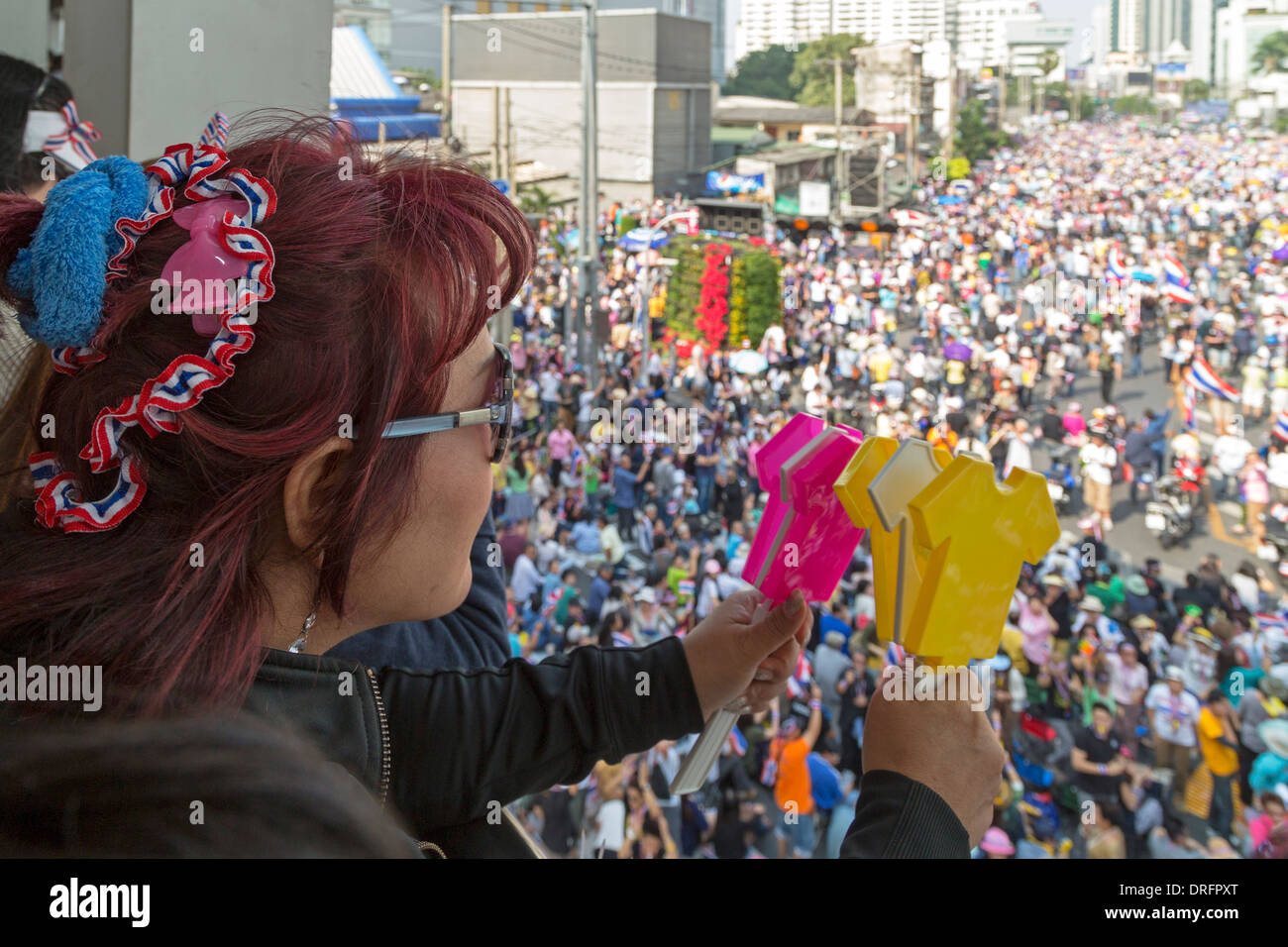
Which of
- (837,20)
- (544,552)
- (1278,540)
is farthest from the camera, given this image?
(837,20)

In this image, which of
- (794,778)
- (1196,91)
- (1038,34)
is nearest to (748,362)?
(794,778)

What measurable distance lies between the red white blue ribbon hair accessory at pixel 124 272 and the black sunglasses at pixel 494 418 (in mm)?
100

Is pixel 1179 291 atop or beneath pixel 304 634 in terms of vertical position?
atop

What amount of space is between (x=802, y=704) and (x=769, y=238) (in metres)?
12.2

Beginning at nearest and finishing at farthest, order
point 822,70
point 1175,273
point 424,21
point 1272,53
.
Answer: point 1175,273 < point 1272,53 < point 822,70 < point 424,21

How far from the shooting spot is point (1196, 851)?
12.2 ft

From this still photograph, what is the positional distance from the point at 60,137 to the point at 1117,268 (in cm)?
1339

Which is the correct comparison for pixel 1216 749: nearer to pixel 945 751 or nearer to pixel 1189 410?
pixel 945 751

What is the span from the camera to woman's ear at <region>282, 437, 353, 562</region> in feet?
1.98

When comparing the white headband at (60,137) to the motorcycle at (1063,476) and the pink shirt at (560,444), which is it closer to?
the pink shirt at (560,444)

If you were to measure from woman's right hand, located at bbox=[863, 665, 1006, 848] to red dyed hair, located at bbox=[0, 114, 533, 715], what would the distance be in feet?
1.08

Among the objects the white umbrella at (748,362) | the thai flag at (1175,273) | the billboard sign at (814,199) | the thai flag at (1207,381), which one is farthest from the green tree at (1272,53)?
the white umbrella at (748,362)

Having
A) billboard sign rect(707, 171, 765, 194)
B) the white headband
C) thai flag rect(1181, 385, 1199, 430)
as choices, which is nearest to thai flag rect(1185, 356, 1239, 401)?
thai flag rect(1181, 385, 1199, 430)

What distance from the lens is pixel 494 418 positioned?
27.2 inches
